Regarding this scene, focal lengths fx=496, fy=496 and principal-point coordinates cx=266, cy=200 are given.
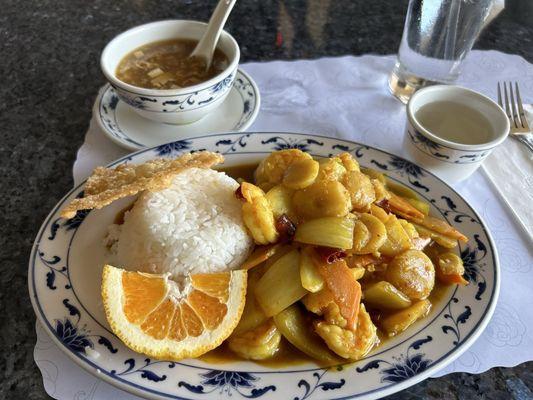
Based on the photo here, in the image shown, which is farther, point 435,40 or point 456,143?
point 435,40

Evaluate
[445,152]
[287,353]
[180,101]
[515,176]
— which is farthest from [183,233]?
[515,176]

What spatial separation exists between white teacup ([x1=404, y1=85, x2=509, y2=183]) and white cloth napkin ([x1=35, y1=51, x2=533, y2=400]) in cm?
14

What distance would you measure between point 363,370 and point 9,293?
108cm

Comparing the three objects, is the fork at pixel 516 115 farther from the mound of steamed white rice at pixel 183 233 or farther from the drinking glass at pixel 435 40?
the mound of steamed white rice at pixel 183 233

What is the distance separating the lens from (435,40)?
212 cm

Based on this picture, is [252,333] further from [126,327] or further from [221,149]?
[221,149]

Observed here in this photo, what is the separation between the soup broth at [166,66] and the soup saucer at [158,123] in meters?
0.12

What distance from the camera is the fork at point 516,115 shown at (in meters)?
2.01

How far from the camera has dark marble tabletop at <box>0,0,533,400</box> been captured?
1362 millimetres

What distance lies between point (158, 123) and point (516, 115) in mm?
1501

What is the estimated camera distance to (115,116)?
81.2 inches

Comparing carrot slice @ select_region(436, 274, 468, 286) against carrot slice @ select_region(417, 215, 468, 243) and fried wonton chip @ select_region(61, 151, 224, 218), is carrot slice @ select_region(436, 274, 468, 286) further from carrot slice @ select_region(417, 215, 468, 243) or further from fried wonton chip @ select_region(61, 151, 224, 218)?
fried wonton chip @ select_region(61, 151, 224, 218)

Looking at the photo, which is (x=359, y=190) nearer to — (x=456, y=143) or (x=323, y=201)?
(x=323, y=201)

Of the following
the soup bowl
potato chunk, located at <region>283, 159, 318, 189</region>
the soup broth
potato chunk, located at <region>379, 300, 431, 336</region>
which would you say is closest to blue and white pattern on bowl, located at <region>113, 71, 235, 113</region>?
the soup bowl
